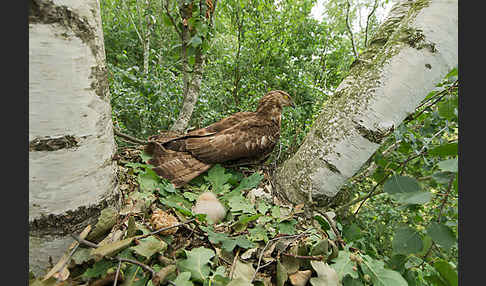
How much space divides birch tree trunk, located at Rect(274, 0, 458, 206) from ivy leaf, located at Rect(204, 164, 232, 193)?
14.6 inches

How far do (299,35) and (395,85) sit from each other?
3.11 m

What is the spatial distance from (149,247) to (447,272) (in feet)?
2.48

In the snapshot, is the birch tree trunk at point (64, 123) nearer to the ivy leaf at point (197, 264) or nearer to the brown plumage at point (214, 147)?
the ivy leaf at point (197, 264)

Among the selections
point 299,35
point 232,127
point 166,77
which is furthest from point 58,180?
point 299,35

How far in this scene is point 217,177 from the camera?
1222mm

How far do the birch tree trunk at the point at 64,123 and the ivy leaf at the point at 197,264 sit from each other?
0.31m

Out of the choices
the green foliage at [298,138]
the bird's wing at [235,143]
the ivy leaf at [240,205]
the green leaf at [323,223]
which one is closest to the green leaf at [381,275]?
the green foliage at [298,138]

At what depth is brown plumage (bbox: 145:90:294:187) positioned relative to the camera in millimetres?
1177

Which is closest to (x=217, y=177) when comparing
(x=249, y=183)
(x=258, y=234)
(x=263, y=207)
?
(x=249, y=183)

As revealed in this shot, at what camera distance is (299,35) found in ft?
11.6

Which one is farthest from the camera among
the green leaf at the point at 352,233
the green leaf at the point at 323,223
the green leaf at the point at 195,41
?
the green leaf at the point at 195,41

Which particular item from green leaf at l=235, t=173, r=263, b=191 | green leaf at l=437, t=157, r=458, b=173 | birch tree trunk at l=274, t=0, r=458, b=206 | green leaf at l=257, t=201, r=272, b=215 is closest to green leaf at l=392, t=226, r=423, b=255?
green leaf at l=437, t=157, r=458, b=173

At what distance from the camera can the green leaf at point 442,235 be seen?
0.55 metres

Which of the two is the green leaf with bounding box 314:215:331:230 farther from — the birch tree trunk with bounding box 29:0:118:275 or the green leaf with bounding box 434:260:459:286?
the birch tree trunk with bounding box 29:0:118:275
